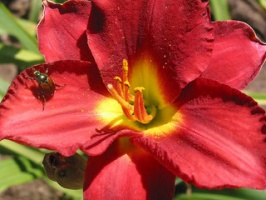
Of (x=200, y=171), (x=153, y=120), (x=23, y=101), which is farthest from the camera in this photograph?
(x=153, y=120)

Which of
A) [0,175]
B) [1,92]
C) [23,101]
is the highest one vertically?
[23,101]

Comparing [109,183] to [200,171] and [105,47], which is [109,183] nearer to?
[200,171]

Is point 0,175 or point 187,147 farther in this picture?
point 0,175

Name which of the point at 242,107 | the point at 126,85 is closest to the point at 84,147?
the point at 126,85

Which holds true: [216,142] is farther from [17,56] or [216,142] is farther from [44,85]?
[17,56]

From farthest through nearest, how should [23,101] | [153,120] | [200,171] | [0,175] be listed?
[0,175]
[153,120]
[23,101]
[200,171]

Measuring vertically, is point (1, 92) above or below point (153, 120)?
below

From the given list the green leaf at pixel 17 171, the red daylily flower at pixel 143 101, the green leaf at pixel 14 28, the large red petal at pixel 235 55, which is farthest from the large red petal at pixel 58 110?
the green leaf at pixel 14 28
